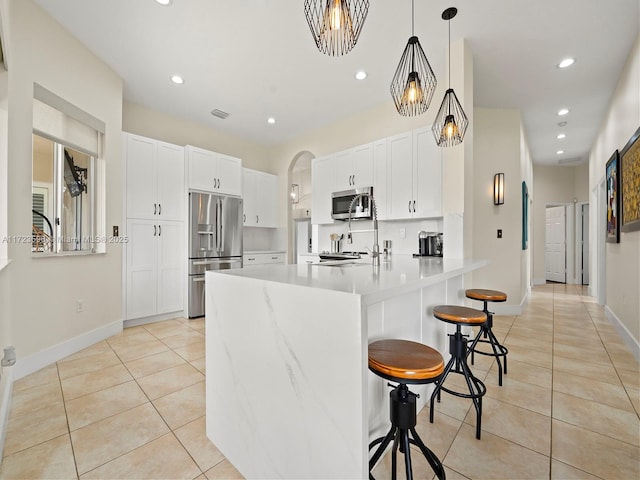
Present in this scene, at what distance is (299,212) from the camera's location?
6.20 metres

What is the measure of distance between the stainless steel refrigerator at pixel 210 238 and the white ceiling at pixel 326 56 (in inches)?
55.8

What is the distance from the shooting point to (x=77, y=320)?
9.57ft

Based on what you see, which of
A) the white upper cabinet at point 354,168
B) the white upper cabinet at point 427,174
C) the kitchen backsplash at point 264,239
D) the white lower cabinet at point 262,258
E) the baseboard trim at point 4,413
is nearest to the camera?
the baseboard trim at point 4,413

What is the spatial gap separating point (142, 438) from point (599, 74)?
5.59 meters

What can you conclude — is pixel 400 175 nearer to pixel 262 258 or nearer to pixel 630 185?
pixel 630 185

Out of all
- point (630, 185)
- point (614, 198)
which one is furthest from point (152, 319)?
point (614, 198)

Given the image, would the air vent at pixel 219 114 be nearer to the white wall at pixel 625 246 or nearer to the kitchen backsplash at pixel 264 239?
the kitchen backsplash at pixel 264 239

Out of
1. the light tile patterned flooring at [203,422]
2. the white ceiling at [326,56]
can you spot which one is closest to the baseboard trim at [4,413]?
the light tile patterned flooring at [203,422]

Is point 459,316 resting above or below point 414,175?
below

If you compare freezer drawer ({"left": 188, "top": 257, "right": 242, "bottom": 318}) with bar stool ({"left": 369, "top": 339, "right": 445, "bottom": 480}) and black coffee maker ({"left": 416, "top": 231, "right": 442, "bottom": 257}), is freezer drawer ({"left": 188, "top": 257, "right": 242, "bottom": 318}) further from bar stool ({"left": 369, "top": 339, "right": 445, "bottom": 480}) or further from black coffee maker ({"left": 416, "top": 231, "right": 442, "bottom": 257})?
bar stool ({"left": 369, "top": 339, "right": 445, "bottom": 480})

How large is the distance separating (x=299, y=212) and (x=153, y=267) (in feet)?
10.0

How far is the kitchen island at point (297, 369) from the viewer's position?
3.15 feet

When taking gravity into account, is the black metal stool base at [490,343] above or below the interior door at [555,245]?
below

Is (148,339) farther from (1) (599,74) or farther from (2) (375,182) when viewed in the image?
(1) (599,74)
